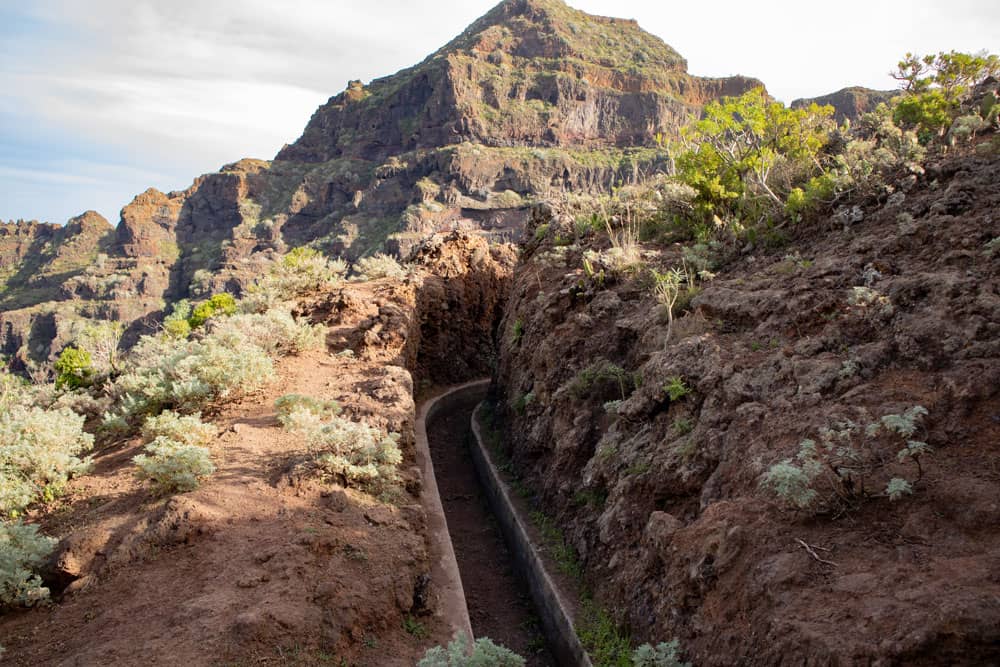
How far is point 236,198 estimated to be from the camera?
91.4 m

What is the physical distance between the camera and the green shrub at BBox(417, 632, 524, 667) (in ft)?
15.2

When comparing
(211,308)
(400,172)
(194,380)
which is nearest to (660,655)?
(194,380)

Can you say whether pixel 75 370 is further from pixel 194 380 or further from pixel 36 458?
pixel 36 458

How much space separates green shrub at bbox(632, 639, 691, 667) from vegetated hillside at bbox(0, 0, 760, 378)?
62947 millimetres

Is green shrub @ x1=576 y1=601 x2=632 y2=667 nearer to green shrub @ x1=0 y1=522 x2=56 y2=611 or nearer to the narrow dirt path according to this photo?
the narrow dirt path

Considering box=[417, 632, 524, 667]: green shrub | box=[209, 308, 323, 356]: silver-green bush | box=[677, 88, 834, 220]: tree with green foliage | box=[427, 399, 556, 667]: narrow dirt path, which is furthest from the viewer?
box=[209, 308, 323, 356]: silver-green bush

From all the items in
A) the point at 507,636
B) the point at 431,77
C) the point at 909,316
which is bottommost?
the point at 507,636

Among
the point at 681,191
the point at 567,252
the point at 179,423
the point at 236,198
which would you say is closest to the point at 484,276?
the point at 567,252

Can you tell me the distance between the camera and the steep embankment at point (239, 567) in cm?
490

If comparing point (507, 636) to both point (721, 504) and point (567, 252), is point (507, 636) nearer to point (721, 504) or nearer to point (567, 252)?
point (721, 504)

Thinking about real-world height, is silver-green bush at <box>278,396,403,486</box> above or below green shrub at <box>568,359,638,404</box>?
below

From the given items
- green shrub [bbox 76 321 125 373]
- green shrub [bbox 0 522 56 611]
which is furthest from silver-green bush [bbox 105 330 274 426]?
green shrub [bbox 76 321 125 373]

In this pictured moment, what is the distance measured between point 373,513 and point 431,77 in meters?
90.3

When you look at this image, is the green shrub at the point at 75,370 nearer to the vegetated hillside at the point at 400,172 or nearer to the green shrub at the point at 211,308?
the green shrub at the point at 211,308
